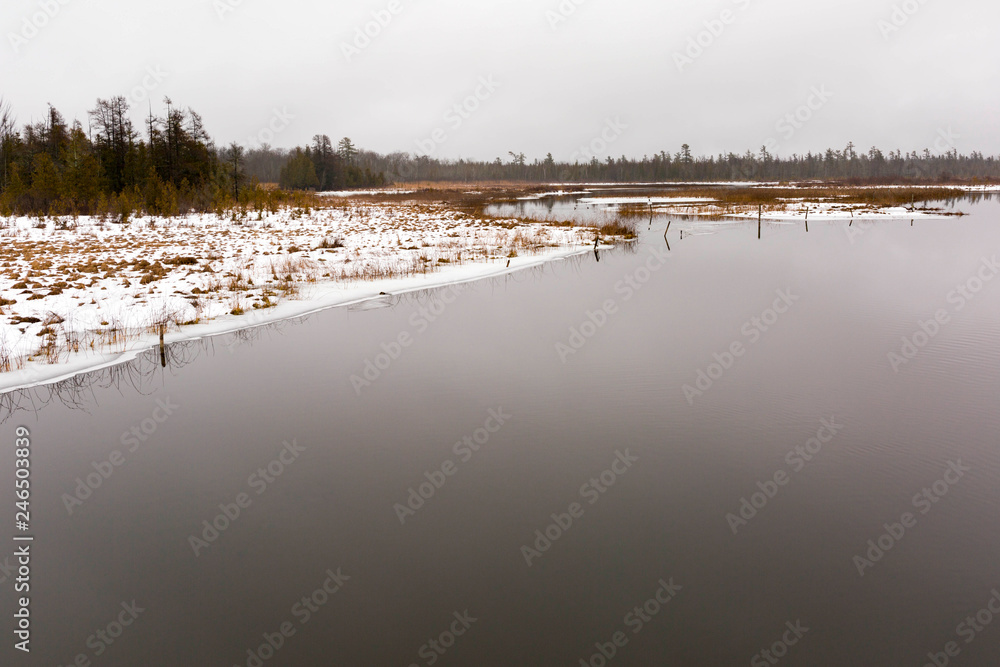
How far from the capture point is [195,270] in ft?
62.2

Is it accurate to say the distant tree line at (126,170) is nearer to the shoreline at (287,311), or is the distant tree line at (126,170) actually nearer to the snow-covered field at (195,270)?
the snow-covered field at (195,270)

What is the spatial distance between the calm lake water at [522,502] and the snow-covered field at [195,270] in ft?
4.76

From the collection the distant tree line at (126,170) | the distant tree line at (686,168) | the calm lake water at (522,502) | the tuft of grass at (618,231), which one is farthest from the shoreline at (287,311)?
the distant tree line at (686,168)

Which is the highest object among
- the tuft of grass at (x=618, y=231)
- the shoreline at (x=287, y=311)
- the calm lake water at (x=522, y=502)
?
the tuft of grass at (x=618, y=231)

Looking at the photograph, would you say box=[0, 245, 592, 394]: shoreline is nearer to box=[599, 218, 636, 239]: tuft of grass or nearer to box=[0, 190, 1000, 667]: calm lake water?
box=[0, 190, 1000, 667]: calm lake water

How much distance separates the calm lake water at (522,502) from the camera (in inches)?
184

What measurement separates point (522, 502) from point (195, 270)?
16.1m

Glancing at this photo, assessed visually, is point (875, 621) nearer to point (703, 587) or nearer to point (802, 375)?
point (703, 587)

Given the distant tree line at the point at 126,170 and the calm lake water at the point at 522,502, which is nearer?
the calm lake water at the point at 522,502

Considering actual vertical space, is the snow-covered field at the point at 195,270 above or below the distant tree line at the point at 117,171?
below

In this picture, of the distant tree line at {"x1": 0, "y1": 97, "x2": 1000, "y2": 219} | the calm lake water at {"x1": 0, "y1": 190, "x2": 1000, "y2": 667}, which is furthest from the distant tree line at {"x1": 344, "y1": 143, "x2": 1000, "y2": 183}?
the calm lake water at {"x1": 0, "y1": 190, "x2": 1000, "y2": 667}

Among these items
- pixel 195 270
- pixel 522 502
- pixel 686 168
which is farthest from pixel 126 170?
pixel 686 168

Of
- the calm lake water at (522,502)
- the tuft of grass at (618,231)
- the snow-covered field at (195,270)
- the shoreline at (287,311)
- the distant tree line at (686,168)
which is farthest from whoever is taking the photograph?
the distant tree line at (686,168)

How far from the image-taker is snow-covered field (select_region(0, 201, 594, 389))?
1202 cm
